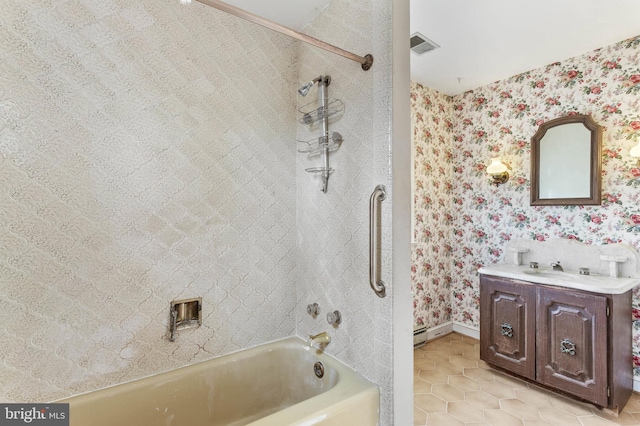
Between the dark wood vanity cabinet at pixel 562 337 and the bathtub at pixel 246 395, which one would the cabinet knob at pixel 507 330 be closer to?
the dark wood vanity cabinet at pixel 562 337

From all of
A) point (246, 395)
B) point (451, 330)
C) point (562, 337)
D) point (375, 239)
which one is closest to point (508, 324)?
point (562, 337)

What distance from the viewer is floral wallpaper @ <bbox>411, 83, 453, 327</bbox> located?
336 centimetres

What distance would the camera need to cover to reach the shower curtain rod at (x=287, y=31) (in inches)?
47.6

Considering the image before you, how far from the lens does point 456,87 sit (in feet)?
11.4

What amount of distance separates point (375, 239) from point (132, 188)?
1.20m

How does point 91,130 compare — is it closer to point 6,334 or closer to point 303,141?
point 6,334

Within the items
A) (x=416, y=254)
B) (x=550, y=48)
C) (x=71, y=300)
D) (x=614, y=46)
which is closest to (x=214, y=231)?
(x=71, y=300)

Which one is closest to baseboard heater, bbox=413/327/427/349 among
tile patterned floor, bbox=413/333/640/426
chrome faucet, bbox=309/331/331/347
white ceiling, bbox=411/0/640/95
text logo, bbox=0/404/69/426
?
tile patterned floor, bbox=413/333/640/426

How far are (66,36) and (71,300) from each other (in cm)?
118

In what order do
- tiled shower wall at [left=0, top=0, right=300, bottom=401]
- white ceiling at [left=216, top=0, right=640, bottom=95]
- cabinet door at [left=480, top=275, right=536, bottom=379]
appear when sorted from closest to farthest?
tiled shower wall at [left=0, top=0, right=300, bottom=401], white ceiling at [left=216, top=0, right=640, bottom=95], cabinet door at [left=480, top=275, right=536, bottom=379]

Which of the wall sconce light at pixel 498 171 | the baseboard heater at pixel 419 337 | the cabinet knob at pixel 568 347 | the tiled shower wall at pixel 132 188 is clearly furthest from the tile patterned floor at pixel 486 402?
the wall sconce light at pixel 498 171

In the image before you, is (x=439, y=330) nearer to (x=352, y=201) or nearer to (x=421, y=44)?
(x=352, y=201)

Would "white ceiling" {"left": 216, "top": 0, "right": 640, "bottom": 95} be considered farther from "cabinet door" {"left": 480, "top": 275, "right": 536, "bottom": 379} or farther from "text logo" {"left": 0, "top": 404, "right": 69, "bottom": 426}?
"text logo" {"left": 0, "top": 404, "right": 69, "bottom": 426}

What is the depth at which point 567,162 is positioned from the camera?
2.80m
